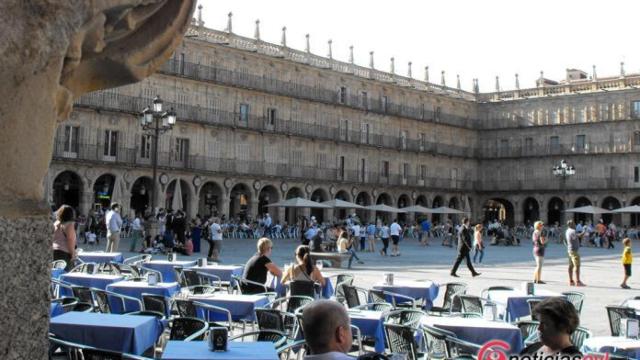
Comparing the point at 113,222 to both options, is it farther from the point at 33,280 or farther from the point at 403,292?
the point at 33,280

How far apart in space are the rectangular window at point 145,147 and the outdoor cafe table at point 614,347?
1235 inches

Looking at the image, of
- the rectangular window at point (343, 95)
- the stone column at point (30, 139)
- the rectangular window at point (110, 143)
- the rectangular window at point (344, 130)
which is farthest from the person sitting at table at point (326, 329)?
the rectangular window at point (343, 95)

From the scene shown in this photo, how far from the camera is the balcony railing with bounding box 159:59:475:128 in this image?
3672 centimetres

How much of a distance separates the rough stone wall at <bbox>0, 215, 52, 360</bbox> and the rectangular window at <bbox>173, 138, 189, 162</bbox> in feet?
112

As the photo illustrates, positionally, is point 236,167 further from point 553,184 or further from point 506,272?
point 553,184

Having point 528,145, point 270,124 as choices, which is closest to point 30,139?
point 270,124

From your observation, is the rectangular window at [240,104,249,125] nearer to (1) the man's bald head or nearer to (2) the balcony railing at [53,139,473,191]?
(2) the balcony railing at [53,139,473,191]

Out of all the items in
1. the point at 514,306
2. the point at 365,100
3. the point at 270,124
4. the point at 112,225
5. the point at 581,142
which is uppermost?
the point at 365,100

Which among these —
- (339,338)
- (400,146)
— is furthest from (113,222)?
(400,146)

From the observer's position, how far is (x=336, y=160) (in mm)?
44125

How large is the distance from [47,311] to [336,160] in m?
41.7

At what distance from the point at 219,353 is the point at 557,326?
2068 millimetres

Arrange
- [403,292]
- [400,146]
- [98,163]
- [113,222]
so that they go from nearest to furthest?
1. [403,292]
2. [113,222]
3. [98,163]
4. [400,146]

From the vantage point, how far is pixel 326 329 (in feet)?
10.7
